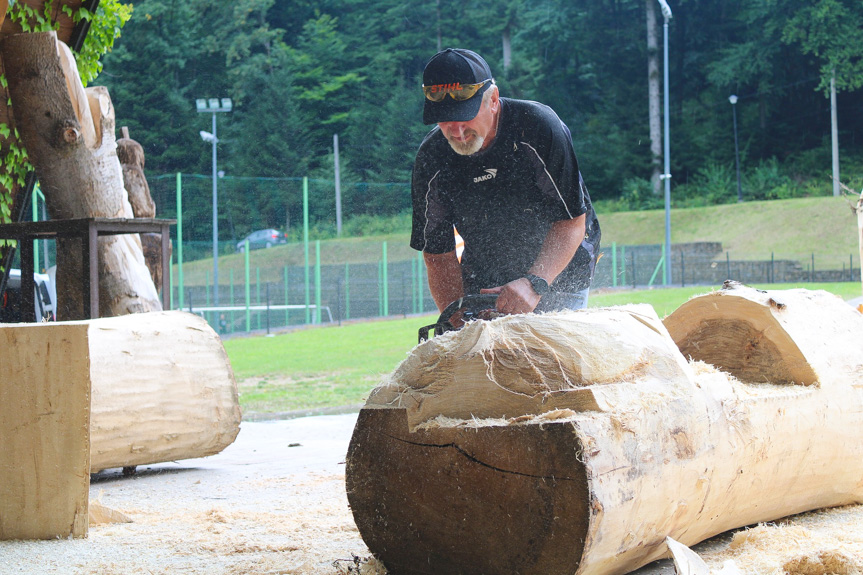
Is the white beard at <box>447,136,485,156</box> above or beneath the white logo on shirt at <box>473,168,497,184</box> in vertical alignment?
above

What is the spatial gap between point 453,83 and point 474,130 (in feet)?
0.56

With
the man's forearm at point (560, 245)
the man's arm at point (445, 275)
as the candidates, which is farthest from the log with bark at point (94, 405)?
the man's forearm at point (560, 245)

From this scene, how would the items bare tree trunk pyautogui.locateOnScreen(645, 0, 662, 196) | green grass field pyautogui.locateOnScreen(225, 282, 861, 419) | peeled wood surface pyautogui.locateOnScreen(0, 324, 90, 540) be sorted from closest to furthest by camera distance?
1. peeled wood surface pyautogui.locateOnScreen(0, 324, 90, 540)
2. green grass field pyautogui.locateOnScreen(225, 282, 861, 419)
3. bare tree trunk pyautogui.locateOnScreen(645, 0, 662, 196)

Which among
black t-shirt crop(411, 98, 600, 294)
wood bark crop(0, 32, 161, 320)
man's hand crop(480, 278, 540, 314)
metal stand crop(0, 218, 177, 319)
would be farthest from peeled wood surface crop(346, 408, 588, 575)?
wood bark crop(0, 32, 161, 320)

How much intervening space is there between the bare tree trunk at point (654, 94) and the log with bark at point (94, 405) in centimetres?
2598

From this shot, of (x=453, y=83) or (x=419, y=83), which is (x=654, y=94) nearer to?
(x=419, y=83)

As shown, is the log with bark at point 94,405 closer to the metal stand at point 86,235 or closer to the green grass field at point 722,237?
the metal stand at point 86,235

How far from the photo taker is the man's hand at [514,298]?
2518mm

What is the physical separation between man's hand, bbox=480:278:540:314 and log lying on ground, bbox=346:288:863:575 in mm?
334

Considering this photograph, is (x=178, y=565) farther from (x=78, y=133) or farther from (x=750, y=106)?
(x=750, y=106)

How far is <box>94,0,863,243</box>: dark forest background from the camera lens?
20853 mm

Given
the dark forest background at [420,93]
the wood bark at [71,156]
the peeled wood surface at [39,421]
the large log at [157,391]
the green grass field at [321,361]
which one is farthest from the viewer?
the dark forest background at [420,93]

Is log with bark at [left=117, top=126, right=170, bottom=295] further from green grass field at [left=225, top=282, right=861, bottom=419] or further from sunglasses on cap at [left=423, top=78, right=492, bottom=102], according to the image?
sunglasses on cap at [left=423, top=78, right=492, bottom=102]

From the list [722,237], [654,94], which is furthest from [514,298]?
[654,94]
